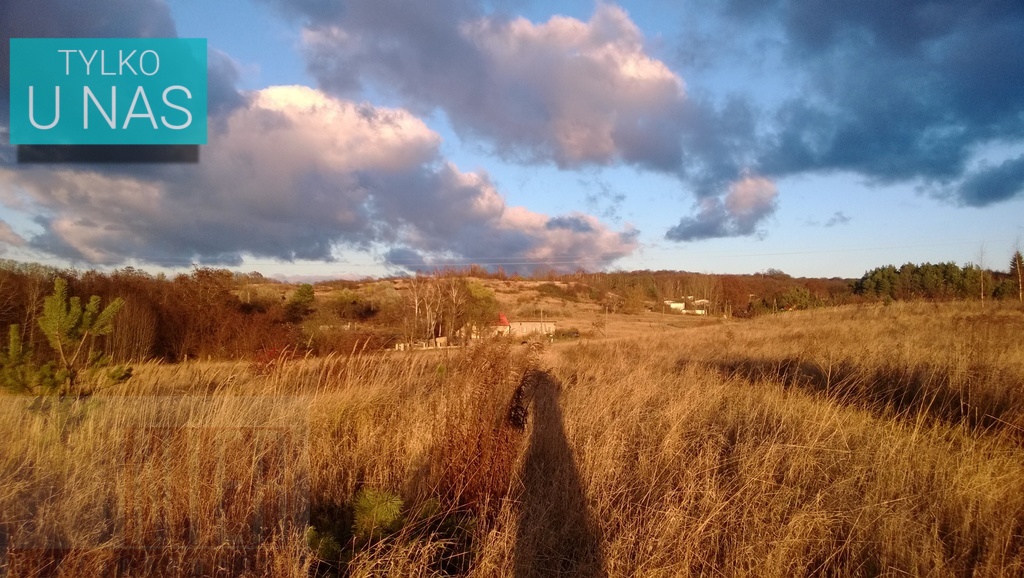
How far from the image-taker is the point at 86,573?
284 centimetres

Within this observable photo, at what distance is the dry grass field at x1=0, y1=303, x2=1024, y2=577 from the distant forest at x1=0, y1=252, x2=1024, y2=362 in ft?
7.17

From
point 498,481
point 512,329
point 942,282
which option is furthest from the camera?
point 942,282

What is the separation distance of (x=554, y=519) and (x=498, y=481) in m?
0.63

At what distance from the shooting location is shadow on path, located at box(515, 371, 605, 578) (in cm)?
330

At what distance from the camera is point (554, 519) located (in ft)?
12.7

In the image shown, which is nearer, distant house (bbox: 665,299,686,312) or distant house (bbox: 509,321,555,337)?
distant house (bbox: 509,321,555,337)

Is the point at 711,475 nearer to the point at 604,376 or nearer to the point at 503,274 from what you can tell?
the point at 604,376

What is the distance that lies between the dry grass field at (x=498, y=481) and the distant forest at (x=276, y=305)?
2186 mm

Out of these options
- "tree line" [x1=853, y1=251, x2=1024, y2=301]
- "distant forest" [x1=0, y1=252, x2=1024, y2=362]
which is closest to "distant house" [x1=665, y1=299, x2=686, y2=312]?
"distant forest" [x1=0, y1=252, x2=1024, y2=362]

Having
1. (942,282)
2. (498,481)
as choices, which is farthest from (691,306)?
(498,481)

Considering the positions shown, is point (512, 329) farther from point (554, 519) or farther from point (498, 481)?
point (554, 519)

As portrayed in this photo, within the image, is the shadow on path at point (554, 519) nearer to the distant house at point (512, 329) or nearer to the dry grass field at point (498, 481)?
the dry grass field at point (498, 481)

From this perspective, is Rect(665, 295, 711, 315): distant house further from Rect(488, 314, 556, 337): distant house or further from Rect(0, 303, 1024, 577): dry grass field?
Rect(0, 303, 1024, 577): dry grass field

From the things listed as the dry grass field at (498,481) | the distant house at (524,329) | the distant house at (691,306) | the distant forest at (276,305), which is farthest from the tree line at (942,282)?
the dry grass field at (498,481)
